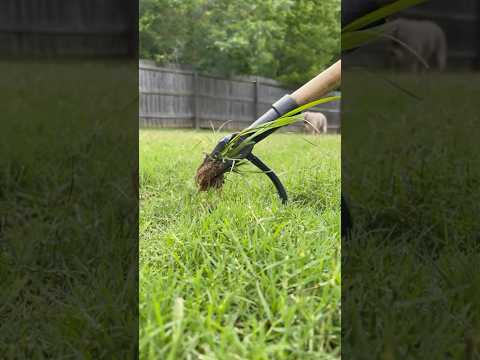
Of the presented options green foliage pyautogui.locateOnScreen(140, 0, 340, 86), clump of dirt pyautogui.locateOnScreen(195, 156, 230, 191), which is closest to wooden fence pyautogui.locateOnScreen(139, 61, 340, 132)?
green foliage pyautogui.locateOnScreen(140, 0, 340, 86)

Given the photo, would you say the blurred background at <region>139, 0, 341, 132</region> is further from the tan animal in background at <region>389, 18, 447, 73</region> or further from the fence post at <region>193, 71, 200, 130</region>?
the tan animal in background at <region>389, 18, 447, 73</region>

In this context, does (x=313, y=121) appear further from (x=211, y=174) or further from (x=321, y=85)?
Result: (x=321, y=85)

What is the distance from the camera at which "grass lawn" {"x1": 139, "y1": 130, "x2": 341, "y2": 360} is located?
562 millimetres

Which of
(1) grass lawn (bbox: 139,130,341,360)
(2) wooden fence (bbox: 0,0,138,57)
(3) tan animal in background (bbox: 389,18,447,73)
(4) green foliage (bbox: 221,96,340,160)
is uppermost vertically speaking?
(3) tan animal in background (bbox: 389,18,447,73)

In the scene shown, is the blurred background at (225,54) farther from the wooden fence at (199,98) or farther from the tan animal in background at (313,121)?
the tan animal in background at (313,121)

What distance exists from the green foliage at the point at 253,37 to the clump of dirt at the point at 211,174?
4238 mm

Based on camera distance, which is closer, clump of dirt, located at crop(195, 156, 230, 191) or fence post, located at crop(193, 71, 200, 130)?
clump of dirt, located at crop(195, 156, 230, 191)

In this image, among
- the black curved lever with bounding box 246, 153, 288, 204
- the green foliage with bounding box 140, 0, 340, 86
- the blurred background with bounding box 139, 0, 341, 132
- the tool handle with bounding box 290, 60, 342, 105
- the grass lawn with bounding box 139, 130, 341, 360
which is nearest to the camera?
the grass lawn with bounding box 139, 130, 341, 360

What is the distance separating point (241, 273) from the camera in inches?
29.7

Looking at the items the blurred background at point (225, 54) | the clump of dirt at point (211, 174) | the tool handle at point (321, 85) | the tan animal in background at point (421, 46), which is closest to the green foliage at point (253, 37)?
the blurred background at point (225, 54)

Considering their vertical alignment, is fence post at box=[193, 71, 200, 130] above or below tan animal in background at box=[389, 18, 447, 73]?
above

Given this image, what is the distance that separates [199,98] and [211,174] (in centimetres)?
563

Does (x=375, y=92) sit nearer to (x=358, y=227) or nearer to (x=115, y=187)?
(x=358, y=227)

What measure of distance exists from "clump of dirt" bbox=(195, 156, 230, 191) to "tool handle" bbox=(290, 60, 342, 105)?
283 mm
